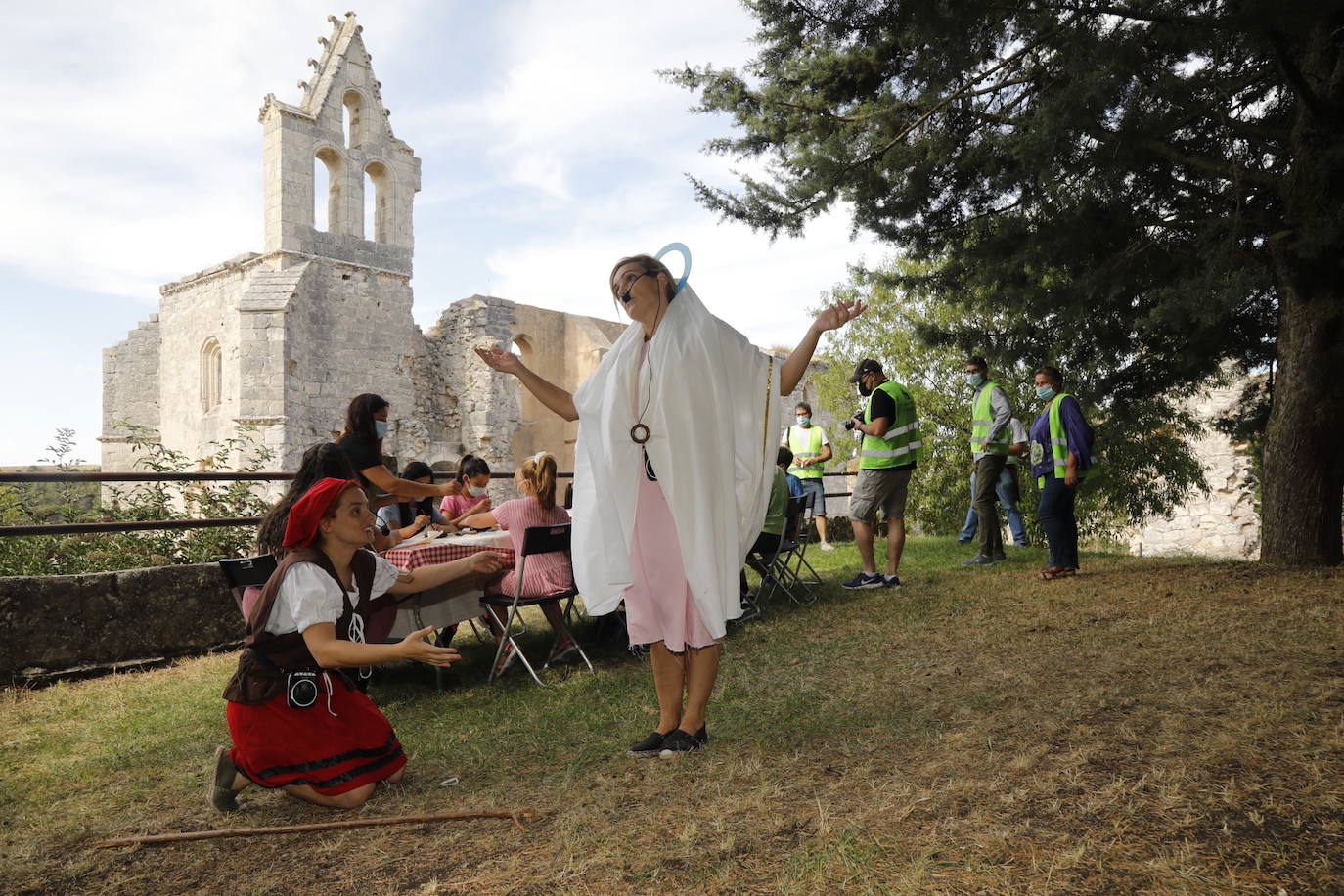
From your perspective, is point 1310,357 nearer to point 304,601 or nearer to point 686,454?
point 686,454

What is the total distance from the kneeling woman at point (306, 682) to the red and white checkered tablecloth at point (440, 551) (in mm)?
1429

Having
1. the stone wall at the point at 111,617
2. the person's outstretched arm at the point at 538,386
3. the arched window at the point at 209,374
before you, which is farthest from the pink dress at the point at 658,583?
the arched window at the point at 209,374

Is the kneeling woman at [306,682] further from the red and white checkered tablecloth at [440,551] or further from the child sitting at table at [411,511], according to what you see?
the child sitting at table at [411,511]

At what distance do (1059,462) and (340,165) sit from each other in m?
17.1

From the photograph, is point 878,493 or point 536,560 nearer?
point 536,560

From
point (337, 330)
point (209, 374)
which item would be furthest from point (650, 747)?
point (209, 374)

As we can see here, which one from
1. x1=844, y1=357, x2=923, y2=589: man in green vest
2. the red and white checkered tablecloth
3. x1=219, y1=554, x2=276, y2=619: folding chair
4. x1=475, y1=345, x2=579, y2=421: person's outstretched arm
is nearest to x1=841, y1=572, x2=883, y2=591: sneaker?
x1=844, y1=357, x2=923, y2=589: man in green vest

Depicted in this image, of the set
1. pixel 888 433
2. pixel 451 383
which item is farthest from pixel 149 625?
pixel 451 383

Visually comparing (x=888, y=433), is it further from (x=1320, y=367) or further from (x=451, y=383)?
(x=451, y=383)

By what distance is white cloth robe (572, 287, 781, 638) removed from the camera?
124 inches

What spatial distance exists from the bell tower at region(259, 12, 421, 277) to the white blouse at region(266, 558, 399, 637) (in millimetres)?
16822

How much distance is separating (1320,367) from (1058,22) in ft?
11.1

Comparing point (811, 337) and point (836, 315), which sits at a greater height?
point (836, 315)

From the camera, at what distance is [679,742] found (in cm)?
327
